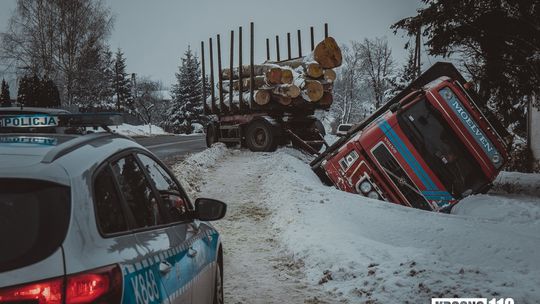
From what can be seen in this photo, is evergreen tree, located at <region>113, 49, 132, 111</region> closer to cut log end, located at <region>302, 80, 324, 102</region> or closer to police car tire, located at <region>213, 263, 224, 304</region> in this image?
cut log end, located at <region>302, 80, 324, 102</region>

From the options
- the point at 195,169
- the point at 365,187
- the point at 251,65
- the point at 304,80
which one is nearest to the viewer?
the point at 365,187

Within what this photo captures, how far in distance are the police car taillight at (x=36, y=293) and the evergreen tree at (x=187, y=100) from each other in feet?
182

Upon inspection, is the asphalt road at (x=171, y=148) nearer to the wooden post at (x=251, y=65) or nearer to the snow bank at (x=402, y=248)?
the wooden post at (x=251, y=65)

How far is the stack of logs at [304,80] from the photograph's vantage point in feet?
62.8

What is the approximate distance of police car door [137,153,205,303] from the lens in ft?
8.81

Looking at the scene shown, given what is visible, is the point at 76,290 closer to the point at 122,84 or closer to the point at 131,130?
the point at 131,130

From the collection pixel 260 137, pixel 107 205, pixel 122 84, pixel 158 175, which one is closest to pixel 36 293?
pixel 107 205

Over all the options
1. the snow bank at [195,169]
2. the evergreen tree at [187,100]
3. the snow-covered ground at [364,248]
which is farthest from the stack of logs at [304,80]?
the evergreen tree at [187,100]

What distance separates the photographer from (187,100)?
5781 cm

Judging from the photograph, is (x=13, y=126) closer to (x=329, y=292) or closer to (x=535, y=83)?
(x=329, y=292)

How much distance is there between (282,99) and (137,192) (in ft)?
55.0

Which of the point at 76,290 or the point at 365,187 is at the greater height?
the point at 76,290

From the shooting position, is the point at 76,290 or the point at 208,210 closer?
the point at 76,290

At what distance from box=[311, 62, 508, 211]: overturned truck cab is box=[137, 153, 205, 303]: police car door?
6996 mm
